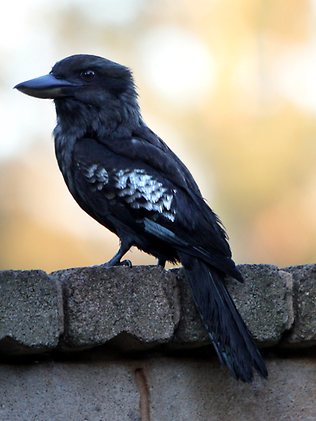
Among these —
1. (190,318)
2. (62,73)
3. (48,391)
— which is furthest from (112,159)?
(48,391)

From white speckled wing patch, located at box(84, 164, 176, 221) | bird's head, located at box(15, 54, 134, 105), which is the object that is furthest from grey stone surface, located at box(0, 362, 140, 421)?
bird's head, located at box(15, 54, 134, 105)

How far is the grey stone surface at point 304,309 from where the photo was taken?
325 cm

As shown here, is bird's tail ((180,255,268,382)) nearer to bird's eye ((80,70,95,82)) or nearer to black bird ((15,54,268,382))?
black bird ((15,54,268,382))

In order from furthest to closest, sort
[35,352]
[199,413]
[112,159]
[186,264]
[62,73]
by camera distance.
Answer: [62,73] < [112,159] < [186,264] < [199,413] < [35,352]

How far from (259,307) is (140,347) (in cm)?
41

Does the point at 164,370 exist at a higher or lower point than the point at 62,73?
lower

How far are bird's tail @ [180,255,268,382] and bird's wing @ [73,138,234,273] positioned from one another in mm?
414

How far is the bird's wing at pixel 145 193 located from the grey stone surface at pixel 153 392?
23.0 inches

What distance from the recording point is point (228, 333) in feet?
10.3

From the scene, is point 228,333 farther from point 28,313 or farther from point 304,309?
point 28,313

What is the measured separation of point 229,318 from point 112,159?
1.22 metres

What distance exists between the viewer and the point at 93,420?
121 inches

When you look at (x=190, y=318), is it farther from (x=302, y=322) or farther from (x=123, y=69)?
(x=123, y=69)

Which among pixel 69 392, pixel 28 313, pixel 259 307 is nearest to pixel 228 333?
pixel 259 307
